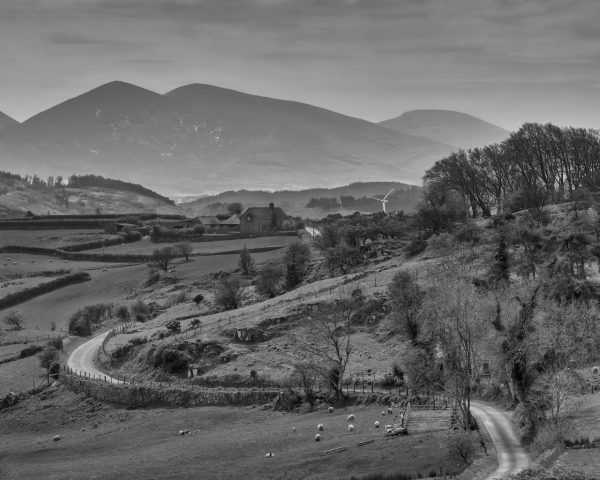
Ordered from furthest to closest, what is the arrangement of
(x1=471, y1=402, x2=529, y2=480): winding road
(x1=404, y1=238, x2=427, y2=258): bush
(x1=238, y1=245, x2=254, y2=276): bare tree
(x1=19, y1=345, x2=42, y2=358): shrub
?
1. (x1=238, y1=245, x2=254, y2=276): bare tree
2. (x1=404, y1=238, x2=427, y2=258): bush
3. (x1=19, y1=345, x2=42, y2=358): shrub
4. (x1=471, y1=402, x2=529, y2=480): winding road

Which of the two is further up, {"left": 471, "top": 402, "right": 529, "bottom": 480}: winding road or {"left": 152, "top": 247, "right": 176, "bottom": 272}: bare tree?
{"left": 152, "top": 247, "right": 176, "bottom": 272}: bare tree

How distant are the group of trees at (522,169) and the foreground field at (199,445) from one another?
69410 mm

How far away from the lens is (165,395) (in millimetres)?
74500

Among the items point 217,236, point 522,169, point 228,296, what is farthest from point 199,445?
point 217,236

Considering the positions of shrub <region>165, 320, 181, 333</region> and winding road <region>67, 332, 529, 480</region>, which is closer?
winding road <region>67, 332, 529, 480</region>

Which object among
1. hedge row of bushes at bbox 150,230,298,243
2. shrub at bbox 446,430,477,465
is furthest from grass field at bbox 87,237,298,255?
shrub at bbox 446,430,477,465

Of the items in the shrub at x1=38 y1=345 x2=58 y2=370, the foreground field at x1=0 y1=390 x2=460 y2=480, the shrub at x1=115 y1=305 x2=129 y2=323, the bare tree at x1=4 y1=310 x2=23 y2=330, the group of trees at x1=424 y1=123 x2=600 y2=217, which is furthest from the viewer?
the group of trees at x1=424 y1=123 x2=600 y2=217

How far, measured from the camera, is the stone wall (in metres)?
69.6

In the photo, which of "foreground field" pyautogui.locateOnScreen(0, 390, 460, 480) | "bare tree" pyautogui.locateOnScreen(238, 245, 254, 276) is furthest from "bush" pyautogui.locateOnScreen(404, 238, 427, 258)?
"foreground field" pyautogui.locateOnScreen(0, 390, 460, 480)

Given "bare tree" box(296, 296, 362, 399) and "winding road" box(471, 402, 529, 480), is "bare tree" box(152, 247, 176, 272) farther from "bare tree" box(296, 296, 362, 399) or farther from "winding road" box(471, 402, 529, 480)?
"winding road" box(471, 402, 529, 480)

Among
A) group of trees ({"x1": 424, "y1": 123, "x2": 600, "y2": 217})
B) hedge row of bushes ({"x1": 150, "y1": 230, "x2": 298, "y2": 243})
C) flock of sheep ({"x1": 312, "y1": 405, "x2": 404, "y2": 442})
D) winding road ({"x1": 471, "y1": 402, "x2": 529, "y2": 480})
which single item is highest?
group of trees ({"x1": 424, "y1": 123, "x2": 600, "y2": 217})

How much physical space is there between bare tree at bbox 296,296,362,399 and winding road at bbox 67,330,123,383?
17277 mm

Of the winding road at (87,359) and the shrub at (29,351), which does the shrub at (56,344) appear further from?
the shrub at (29,351)

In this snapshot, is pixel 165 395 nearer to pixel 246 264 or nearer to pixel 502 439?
pixel 502 439
